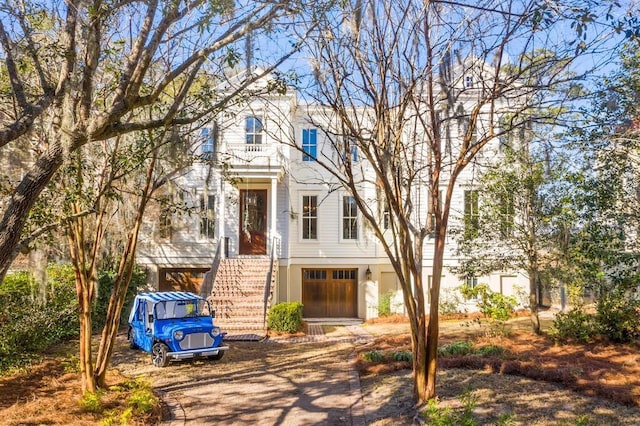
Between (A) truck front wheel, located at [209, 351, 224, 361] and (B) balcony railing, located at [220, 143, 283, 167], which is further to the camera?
(B) balcony railing, located at [220, 143, 283, 167]

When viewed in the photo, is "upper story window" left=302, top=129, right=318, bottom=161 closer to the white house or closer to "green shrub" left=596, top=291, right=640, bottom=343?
the white house

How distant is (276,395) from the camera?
26.2ft

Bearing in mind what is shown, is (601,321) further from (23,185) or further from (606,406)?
(23,185)

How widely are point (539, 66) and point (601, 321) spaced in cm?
715

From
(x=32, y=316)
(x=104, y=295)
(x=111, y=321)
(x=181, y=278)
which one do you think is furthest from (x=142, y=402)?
(x=181, y=278)

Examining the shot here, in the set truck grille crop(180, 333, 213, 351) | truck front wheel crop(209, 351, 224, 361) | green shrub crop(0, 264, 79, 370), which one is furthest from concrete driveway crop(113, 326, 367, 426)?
green shrub crop(0, 264, 79, 370)

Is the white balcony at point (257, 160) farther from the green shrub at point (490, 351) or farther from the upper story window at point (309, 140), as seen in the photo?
the green shrub at point (490, 351)

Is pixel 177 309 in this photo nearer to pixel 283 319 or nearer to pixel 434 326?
pixel 283 319

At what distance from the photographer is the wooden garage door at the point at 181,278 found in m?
19.2

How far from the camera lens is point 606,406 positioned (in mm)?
6555

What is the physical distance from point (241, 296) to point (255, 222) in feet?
14.3

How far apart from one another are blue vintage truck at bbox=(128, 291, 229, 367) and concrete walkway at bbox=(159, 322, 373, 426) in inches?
41.8

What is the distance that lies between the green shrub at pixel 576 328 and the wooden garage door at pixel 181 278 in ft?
41.6

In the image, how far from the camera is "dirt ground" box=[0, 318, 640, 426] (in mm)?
6418
